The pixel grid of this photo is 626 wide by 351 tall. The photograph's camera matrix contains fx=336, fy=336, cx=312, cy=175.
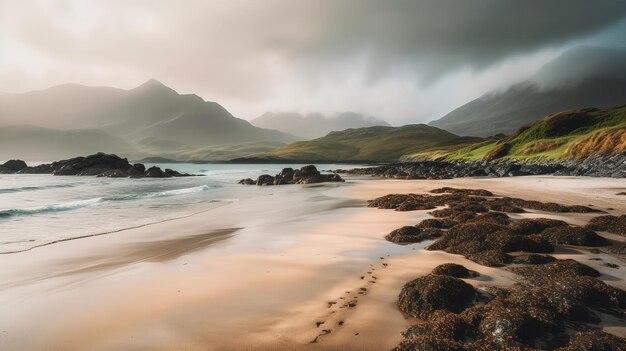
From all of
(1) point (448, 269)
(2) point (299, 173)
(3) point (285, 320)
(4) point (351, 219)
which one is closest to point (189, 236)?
(4) point (351, 219)

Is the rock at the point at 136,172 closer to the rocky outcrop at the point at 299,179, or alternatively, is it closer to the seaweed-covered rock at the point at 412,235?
the rocky outcrop at the point at 299,179

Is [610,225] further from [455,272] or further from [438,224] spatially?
[455,272]

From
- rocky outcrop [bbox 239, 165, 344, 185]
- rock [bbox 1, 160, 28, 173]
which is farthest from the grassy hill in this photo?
rock [bbox 1, 160, 28, 173]

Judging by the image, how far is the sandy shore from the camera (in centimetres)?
500

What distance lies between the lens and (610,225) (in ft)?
34.4

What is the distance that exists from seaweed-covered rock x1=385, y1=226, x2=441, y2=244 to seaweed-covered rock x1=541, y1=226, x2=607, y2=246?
120 inches

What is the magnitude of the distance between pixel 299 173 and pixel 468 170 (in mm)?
25608

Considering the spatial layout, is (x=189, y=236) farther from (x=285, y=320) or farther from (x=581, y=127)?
(x=581, y=127)

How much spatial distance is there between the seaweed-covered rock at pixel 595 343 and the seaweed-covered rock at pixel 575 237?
5.95 m

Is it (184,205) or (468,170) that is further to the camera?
(468,170)

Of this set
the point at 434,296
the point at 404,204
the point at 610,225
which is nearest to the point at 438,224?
the point at 610,225

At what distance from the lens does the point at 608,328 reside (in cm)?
471

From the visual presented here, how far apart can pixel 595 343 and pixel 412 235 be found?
693 cm

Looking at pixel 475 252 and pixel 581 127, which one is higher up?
pixel 581 127
